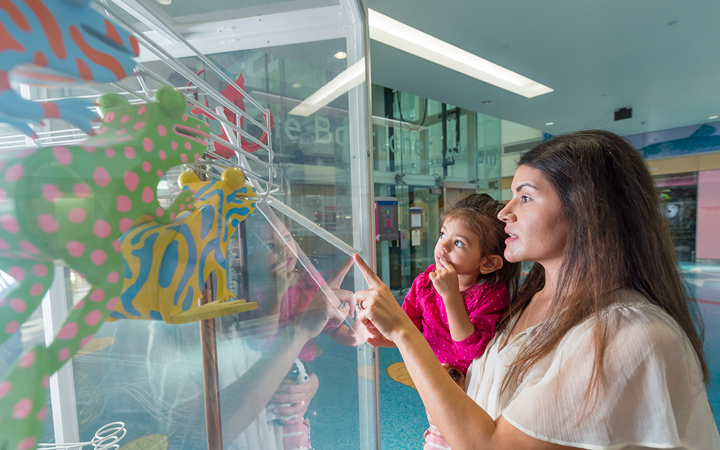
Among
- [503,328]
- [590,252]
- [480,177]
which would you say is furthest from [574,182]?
[480,177]

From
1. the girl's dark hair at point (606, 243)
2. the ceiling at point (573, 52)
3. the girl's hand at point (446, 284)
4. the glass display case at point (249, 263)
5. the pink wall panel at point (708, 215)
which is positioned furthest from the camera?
the pink wall panel at point (708, 215)

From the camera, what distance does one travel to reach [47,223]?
180 mm

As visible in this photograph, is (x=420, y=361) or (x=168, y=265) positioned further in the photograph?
(x=420, y=361)

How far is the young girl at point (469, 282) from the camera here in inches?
38.5


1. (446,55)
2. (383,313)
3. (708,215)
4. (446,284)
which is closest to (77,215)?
(383,313)

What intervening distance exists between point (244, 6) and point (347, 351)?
87 cm

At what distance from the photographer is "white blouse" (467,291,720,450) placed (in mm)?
548

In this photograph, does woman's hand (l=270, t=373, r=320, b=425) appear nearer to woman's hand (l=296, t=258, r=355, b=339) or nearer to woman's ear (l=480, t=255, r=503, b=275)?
woman's hand (l=296, t=258, r=355, b=339)

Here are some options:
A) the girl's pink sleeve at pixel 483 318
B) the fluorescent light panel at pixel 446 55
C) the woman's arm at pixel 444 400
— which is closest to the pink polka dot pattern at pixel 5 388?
the woman's arm at pixel 444 400

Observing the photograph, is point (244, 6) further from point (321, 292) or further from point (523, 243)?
point (523, 243)

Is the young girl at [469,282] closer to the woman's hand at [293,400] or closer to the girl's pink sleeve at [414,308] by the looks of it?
the girl's pink sleeve at [414,308]

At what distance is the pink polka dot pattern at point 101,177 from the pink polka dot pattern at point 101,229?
24 millimetres

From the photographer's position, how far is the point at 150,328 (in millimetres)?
508

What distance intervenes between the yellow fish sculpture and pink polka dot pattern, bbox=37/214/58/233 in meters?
0.06
